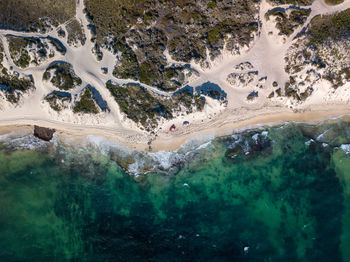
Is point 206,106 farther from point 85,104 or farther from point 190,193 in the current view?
point 85,104

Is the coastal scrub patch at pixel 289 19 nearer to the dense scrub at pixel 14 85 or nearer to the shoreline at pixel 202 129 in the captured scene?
the shoreline at pixel 202 129

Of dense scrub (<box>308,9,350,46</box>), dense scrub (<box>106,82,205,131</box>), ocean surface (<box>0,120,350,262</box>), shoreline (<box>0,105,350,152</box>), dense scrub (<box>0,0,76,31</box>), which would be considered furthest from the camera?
shoreline (<box>0,105,350,152</box>)

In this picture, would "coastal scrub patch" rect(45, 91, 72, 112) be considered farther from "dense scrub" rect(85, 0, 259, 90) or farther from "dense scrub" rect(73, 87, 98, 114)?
"dense scrub" rect(85, 0, 259, 90)

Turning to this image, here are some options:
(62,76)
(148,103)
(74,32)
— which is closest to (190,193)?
(148,103)

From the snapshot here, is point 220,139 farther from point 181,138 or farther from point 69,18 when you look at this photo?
point 69,18

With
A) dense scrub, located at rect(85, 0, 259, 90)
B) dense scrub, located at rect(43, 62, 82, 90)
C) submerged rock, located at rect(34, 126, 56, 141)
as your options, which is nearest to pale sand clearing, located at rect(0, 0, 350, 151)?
dense scrub, located at rect(43, 62, 82, 90)

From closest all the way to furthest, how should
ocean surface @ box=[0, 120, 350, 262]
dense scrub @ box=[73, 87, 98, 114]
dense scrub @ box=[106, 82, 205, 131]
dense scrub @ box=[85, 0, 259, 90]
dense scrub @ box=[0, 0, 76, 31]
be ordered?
1. dense scrub @ box=[0, 0, 76, 31]
2. dense scrub @ box=[73, 87, 98, 114]
3. dense scrub @ box=[85, 0, 259, 90]
4. dense scrub @ box=[106, 82, 205, 131]
5. ocean surface @ box=[0, 120, 350, 262]
